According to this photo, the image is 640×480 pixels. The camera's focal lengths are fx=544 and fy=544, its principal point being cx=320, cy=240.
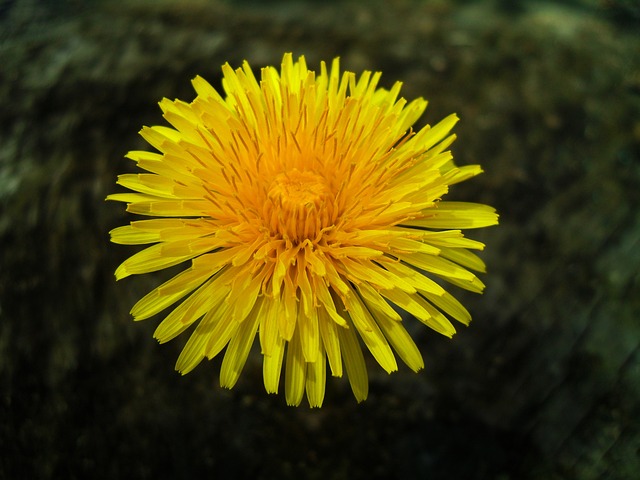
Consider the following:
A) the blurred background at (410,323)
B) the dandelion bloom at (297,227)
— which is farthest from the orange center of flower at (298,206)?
the blurred background at (410,323)

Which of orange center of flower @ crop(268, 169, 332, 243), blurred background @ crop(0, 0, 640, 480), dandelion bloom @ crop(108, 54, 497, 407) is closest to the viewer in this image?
dandelion bloom @ crop(108, 54, 497, 407)

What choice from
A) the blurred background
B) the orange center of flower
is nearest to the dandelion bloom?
the orange center of flower

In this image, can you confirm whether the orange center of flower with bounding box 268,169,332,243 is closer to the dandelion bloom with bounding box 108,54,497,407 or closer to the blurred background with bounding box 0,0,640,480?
the dandelion bloom with bounding box 108,54,497,407

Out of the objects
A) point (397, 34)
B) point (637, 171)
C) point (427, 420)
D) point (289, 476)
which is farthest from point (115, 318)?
point (637, 171)

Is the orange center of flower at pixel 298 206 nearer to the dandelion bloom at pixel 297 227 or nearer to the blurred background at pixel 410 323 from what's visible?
the dandelion bloom at pixel 297 227

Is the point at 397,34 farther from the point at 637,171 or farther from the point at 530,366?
the point at 530,366
